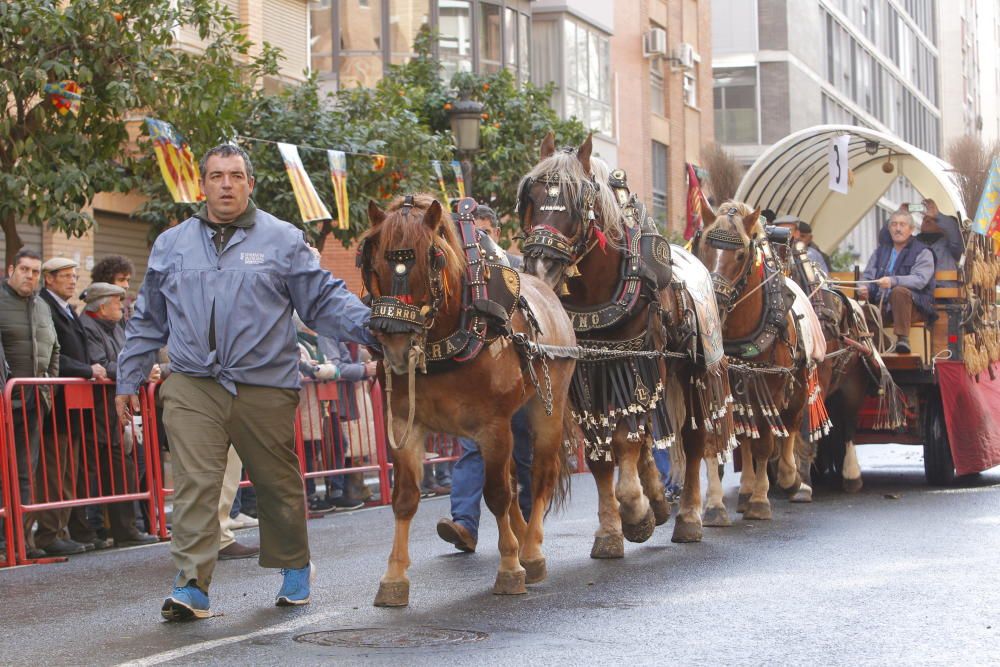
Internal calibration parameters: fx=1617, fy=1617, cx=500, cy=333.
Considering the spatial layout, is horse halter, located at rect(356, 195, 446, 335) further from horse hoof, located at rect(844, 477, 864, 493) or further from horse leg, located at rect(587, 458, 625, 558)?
horse hoof, located at rect(844, 477, 864, 493)

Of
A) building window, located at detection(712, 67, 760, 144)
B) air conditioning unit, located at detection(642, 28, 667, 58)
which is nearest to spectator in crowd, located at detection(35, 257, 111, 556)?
air conditioning unit, located at detection(642, 28, 667, 58)

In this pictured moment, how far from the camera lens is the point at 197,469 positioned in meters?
7.02

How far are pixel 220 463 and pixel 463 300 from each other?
1320 millimetres

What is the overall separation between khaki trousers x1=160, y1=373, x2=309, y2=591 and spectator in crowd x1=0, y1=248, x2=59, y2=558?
3548 mm

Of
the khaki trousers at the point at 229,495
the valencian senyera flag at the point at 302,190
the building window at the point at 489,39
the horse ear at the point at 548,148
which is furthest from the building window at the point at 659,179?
the horse ear at the point at 548,148

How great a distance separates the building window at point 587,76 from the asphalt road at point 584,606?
82.3 feet

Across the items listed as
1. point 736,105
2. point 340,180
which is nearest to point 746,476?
point 340,180

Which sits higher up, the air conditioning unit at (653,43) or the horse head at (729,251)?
the air conditioning unit at (653,43)

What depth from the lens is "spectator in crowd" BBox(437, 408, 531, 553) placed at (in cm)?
953

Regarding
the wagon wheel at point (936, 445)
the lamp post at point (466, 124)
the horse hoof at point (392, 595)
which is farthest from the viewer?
the lamp post at point (466, 124)

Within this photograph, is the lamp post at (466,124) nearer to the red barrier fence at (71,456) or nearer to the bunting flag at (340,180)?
the bunting flag at (340,180)

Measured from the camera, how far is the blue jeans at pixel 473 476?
9.70 metres

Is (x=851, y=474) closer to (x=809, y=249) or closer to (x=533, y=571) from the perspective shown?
(x=809, y=249)

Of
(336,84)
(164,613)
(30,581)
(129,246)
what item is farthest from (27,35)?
(336,84)
